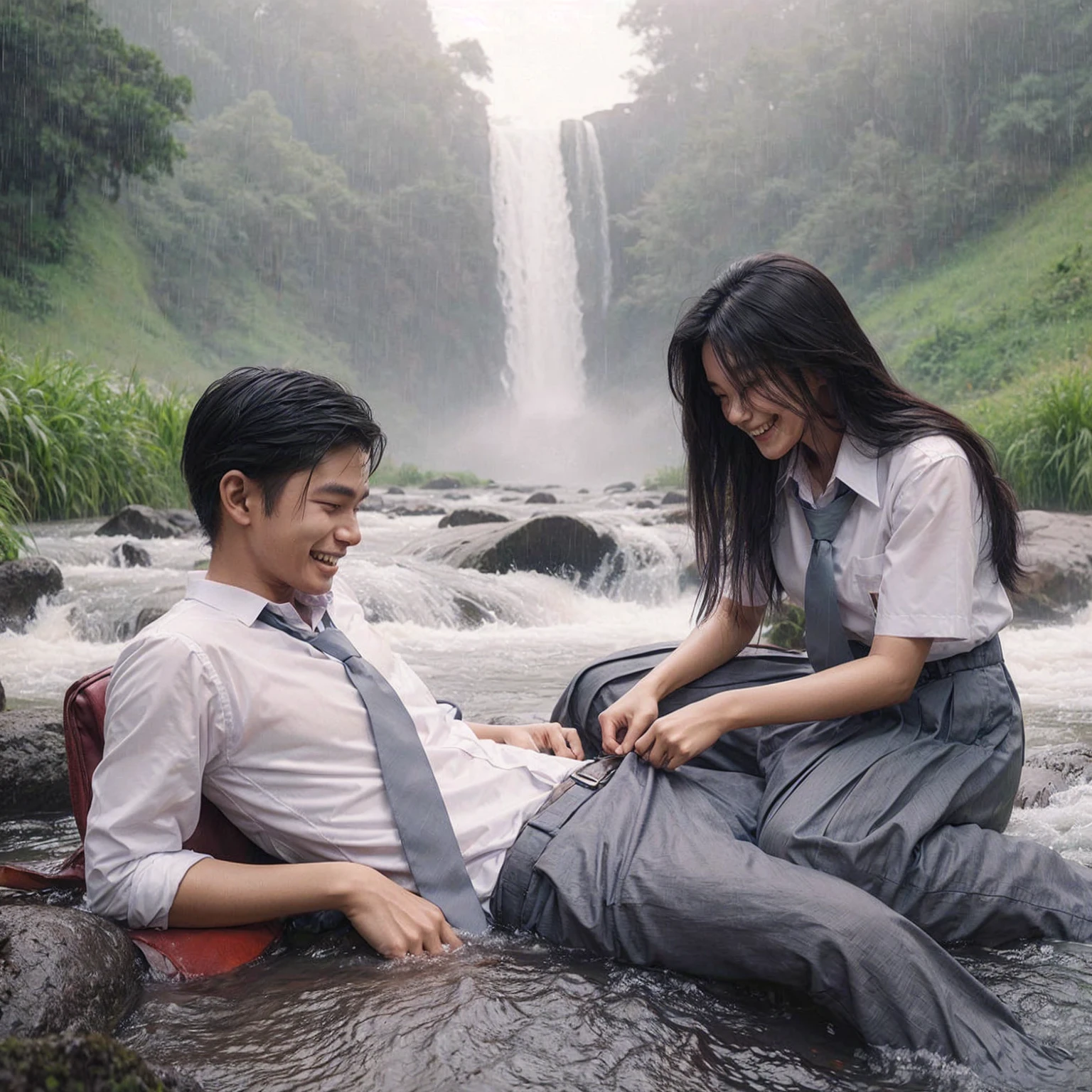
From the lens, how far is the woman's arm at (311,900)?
1.73 meters

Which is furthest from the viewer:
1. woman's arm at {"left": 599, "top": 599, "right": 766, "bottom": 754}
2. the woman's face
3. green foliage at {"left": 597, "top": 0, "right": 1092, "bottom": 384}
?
green foliage at {"left": 597, "top": 0, "right": 1092, "bottom": 384}

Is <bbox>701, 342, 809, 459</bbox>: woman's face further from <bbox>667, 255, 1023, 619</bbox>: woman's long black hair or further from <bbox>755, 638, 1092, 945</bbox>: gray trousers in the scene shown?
<bbox>755, 638, 1092, 945</bbox>: gray trousers

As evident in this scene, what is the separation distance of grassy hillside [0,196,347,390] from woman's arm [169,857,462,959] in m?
18.9

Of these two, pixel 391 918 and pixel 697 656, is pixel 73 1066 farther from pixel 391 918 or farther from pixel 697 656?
pixel 697 656

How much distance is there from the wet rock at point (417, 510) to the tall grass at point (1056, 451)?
6769mm

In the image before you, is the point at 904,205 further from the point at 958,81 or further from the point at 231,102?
the point at 231,102

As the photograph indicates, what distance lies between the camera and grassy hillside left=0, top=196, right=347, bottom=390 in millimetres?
22859

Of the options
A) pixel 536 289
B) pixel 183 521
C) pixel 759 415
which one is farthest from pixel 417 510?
pixel 536 289

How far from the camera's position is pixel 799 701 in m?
2.08

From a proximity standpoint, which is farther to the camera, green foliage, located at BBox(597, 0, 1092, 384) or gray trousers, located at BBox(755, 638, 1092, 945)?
green foliage, located at BBox(597, 0, 1092, 384)

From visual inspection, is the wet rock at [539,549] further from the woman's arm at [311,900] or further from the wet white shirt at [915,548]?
the woman's arm at [311,900]

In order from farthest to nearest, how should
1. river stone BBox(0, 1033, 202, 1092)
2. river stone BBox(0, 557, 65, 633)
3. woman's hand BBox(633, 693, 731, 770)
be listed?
river stone BBox(0, 557, 65, 633) → woman's hand BBox(633, 693, 731, 770) → river stone BBox(0, 1033, 202, 1092)

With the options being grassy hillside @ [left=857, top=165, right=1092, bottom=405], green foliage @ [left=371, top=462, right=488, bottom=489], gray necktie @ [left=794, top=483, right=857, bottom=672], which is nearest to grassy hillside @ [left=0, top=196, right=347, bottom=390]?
green foliage @ [left=371, top=462, right=488, bottom=489]

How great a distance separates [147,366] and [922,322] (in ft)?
57.2
